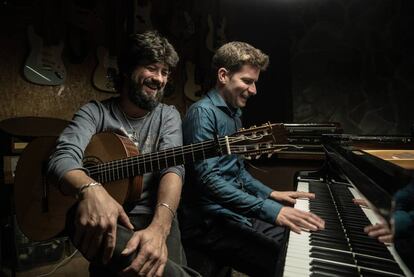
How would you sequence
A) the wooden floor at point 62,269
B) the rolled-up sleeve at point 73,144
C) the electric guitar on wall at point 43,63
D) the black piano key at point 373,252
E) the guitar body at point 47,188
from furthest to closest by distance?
the electric guitar on wall at point 43,63 < the wooden floor at point 62,269 < the guitar body at point 47,188 < the rolled-up sleeve at point 73,144 < the black piano key at point 373,252

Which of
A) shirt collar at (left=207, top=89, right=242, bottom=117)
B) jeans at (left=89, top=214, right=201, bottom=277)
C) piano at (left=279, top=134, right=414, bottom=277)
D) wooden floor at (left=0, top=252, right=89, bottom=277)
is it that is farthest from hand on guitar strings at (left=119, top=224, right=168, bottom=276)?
wooden floor at (left=0, top=252, right=89, bottom=277)

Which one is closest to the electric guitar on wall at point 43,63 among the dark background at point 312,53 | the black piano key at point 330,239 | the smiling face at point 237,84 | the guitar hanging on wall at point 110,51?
the guitar hanging on wall at point 110,51

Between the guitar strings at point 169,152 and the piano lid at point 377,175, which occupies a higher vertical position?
the piano lid at point 377,175

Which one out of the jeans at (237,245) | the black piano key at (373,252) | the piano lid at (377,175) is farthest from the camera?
the jeans at (237,245)

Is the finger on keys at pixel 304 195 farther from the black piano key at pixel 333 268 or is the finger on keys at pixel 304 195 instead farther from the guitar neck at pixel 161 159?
the black piano key at pixel 333 268

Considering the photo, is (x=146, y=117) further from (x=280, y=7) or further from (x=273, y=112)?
(x=280, y=7)

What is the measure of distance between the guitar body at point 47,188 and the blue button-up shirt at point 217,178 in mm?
339

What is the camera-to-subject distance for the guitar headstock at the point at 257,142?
4.93 feet

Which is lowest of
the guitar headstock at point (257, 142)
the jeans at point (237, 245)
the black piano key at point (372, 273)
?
the jeans at point (237, 245)

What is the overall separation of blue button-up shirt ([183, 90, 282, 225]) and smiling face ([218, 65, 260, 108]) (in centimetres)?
6

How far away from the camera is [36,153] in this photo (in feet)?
6.25

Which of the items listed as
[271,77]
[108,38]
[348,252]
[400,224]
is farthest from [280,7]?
[400,224]

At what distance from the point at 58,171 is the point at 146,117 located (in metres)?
0.65

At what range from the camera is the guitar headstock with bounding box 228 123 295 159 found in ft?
4.93
